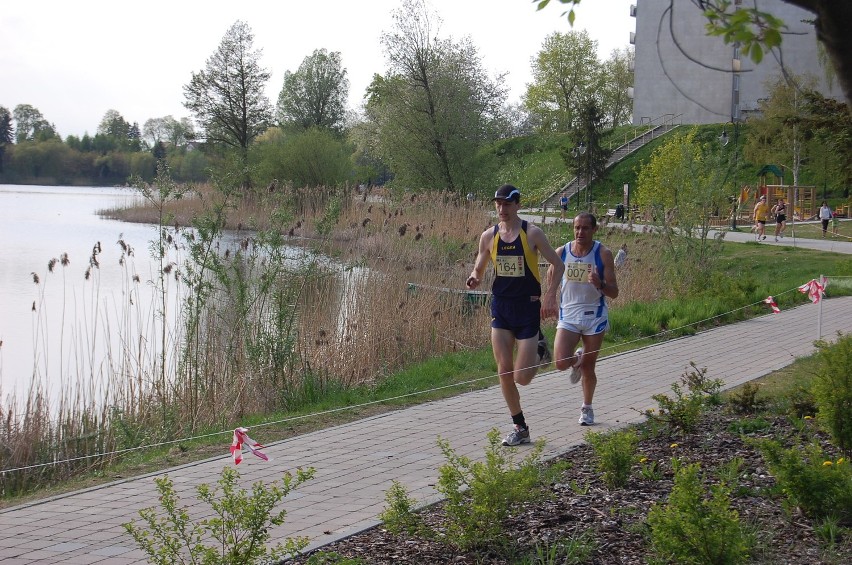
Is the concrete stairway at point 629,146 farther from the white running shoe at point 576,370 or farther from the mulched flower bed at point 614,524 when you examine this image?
the mulched flower bed at point 614,524

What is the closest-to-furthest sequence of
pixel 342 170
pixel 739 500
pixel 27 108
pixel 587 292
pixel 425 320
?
pixel 739 500 < pixel 587 292 < pixel 425 320 < pixel 342 170 < pixel 27 108

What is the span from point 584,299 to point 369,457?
236 cm

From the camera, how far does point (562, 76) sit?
88.8m

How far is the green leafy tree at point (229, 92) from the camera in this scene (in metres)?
68.9

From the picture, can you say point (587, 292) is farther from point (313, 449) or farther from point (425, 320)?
point (425, 320)

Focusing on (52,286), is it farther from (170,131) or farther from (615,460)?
(170,131)

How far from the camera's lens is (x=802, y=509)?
16.4 feet

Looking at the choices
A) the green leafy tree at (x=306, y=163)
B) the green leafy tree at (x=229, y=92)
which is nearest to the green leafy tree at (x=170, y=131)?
the green leafy tree at (x=229, y=92)

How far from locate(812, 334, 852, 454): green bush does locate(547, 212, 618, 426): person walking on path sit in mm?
2351

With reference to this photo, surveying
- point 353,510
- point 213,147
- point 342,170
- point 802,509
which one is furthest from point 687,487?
point 213,147

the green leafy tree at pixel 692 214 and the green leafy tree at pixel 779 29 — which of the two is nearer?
the green leafy tree at pixel 779 29

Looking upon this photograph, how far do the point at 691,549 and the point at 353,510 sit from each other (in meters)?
2.23

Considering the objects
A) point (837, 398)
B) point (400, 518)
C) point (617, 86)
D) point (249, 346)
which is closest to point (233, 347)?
point (249, 346)

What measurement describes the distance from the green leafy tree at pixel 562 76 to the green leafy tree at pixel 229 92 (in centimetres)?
2906
